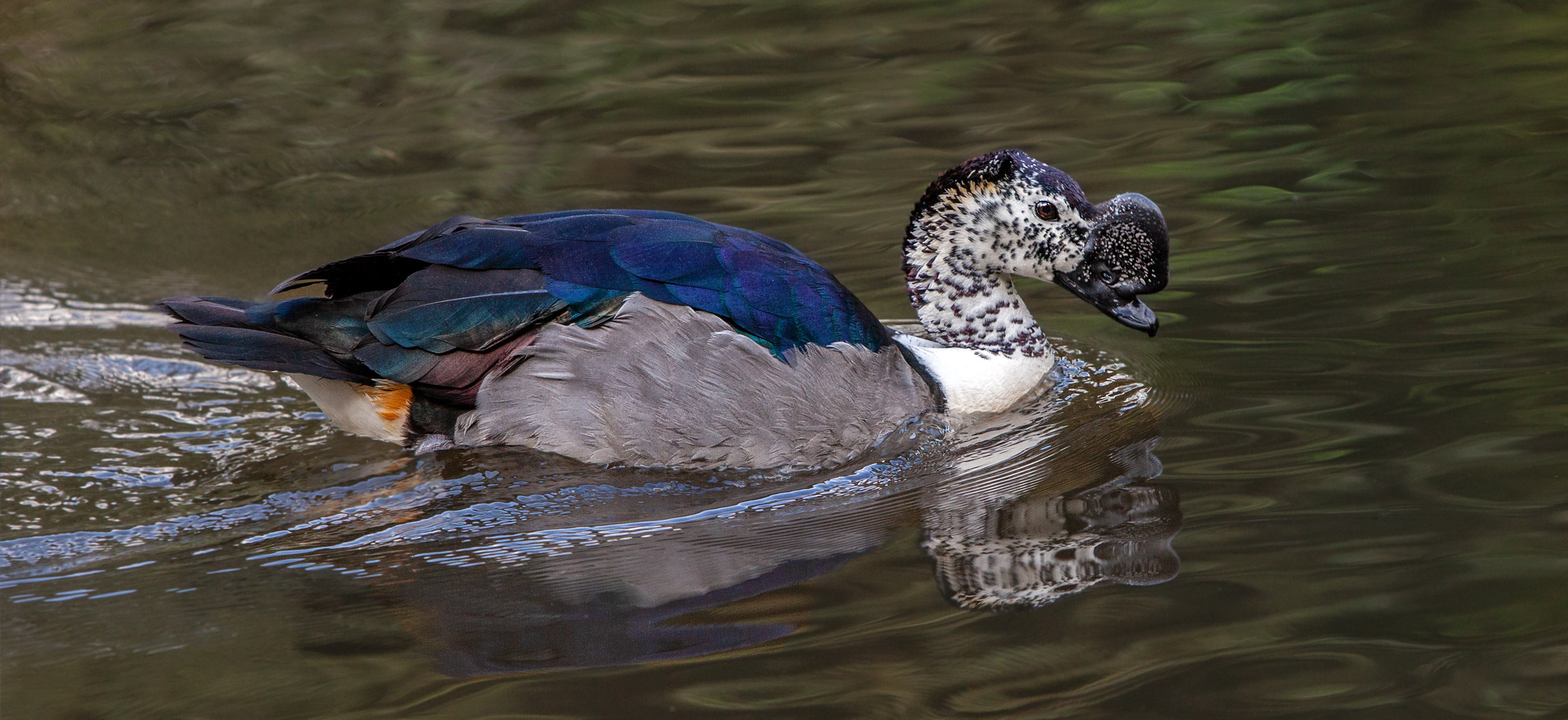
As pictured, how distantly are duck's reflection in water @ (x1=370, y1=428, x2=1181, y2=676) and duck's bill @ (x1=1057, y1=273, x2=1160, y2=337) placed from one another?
925mm

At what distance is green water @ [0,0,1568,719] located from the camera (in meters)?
3.51

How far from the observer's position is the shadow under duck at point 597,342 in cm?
498

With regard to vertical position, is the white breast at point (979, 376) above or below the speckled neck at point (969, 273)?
below

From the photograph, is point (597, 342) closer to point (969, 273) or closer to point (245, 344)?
point (245, 344)

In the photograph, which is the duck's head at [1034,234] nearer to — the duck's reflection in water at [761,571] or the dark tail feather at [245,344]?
the duck's reflection in water at [761,571]

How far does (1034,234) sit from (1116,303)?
0.42 m

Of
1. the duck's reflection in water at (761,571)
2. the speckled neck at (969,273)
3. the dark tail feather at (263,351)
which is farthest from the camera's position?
the speckled neck at (969,273)

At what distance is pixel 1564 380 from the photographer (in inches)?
187

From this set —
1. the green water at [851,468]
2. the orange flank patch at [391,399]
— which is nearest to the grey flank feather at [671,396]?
the green water at [851,468]

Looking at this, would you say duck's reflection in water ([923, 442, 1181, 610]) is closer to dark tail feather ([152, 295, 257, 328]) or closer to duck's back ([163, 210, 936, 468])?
duck's back ([163, 210, 936, 468])

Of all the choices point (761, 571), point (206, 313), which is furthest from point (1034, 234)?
point (206, 313)

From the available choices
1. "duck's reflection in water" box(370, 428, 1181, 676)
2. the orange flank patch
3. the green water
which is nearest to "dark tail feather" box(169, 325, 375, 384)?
the orange flank patch

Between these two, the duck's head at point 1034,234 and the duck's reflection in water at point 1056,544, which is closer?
the duck's reflection in water at point 1056,544

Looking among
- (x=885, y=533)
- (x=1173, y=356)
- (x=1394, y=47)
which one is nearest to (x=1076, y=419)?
(x=1173, y=356)
